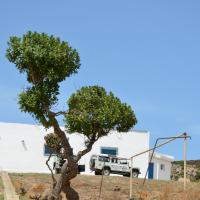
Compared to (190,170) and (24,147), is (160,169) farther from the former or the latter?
(24,147)

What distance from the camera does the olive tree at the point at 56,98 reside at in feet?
77.6

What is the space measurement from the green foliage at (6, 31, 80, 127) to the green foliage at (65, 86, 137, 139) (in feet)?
4.89

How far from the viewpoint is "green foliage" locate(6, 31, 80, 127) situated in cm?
2355

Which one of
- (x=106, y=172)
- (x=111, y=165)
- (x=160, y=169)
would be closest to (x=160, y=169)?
(x=160, y=169)

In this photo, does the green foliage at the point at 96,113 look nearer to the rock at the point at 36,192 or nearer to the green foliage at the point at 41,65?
the green foliage at the point at 41,65

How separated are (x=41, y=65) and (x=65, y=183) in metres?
6.43

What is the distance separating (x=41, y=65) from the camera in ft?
78.0

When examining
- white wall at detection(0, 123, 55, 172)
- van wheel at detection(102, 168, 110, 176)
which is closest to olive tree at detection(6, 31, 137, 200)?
van wheel at detection(102, 168, 110, 176)

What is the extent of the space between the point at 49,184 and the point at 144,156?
22.0 m

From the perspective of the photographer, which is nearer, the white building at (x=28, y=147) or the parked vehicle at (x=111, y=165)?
the parked vehicle at (x=111, y=165)

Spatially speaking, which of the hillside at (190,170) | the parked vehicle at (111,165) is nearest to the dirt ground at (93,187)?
the parked vehicle at (111,165)

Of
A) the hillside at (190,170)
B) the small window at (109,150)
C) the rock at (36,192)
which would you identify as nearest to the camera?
the rock at (36,192)

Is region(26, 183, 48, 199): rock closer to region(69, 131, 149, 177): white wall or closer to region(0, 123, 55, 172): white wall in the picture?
region(0, 123, 55, 172): white wall

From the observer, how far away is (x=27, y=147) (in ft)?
165
